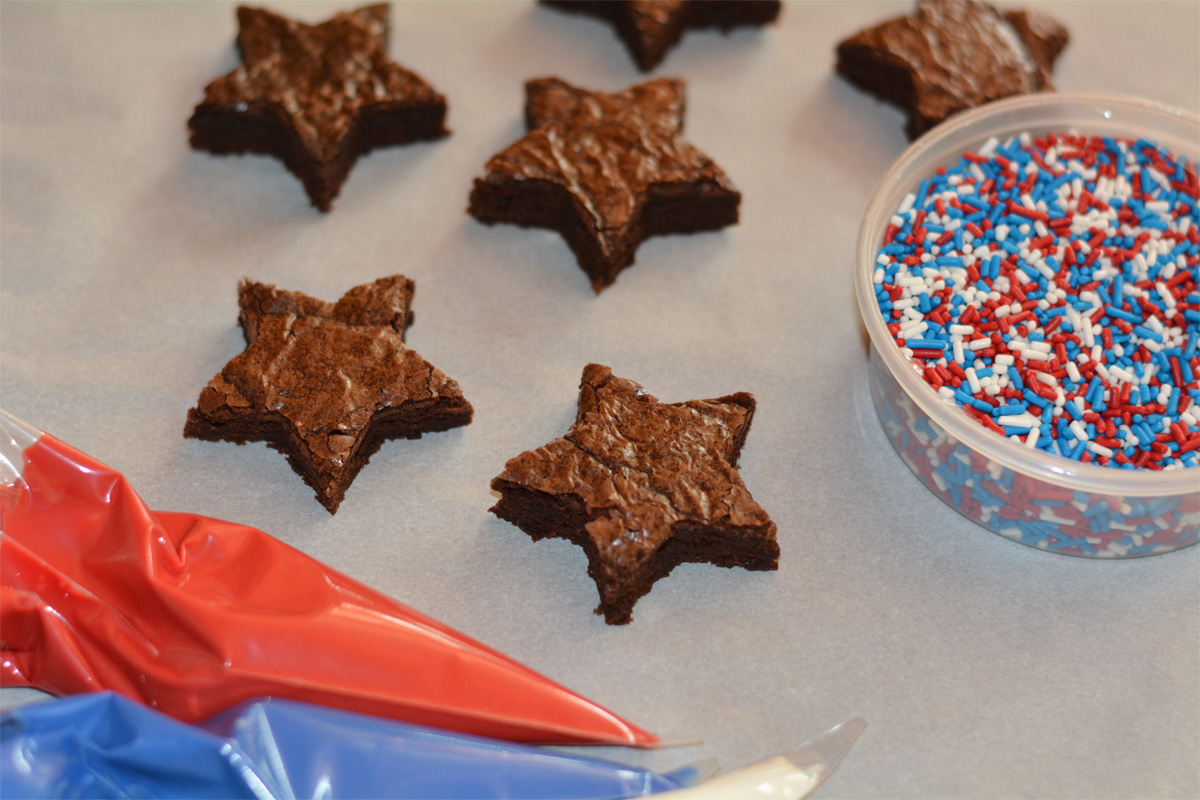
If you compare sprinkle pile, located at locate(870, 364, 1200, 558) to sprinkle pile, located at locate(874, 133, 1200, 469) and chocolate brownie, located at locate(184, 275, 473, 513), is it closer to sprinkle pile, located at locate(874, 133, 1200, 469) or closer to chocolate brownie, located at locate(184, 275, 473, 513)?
sprinkle pile, located at locate(874, 133, 1200, 469)

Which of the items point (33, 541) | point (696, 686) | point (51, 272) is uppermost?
point (51, 272)

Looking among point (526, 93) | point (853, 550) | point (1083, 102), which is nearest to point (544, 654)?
point (853, 550)

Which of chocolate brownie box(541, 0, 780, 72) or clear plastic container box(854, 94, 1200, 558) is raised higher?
chocolate brownie box(541, 0, 780, 72)

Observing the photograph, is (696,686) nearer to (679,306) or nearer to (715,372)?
(715,372)

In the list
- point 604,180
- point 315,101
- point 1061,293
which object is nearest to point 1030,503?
point 1061,293

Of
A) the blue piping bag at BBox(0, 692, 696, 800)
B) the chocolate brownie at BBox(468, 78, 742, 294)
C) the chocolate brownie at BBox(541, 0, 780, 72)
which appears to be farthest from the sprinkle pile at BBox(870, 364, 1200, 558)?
the chocolate brownie at BBox(541, 0, 780, 72)
